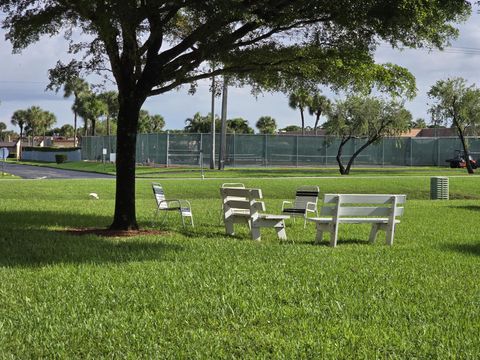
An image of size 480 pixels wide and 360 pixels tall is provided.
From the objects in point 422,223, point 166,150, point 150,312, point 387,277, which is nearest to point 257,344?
point 150,312

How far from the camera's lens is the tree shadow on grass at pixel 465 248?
9508mm

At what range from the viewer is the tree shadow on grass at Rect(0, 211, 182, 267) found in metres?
8.24

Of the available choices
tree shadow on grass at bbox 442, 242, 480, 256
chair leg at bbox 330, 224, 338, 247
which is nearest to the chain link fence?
chair leg at bbox 330, 224, 338, 247

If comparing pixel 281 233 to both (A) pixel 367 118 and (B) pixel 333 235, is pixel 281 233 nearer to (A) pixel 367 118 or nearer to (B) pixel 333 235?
(B) pixel 333 235

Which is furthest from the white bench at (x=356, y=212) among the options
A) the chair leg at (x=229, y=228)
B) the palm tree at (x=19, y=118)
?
the palm tree at (x=19, y=118)

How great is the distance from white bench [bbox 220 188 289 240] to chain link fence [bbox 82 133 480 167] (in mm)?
33131

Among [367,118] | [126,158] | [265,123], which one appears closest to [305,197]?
[126,158]

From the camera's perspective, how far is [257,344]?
4.71 metres

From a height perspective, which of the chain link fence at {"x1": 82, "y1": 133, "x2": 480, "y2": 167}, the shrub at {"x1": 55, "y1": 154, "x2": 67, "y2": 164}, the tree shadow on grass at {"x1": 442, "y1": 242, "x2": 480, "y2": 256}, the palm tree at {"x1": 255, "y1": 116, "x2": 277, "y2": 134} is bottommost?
the tree shadow on grass at {"x1": 442, "y1": 242, "x2": 480, "y2": 256}

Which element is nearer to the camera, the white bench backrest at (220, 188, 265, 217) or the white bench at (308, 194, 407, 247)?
the white bench at (308, 194, 407, 247)

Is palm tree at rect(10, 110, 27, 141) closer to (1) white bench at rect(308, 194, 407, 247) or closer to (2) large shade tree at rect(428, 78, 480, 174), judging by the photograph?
(2) large shade tree at rect(428, 78, 480, 174)

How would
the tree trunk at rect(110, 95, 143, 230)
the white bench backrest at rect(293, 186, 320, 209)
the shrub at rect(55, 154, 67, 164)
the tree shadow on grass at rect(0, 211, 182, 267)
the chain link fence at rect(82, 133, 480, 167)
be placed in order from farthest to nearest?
the shrub at rect(55, 154, 67, 164) < the chain link fence at rect(82, 133, 480, 167) < the white bench backrest at rect(293, 186, 320, 209) < the tree trunk at rect(110, 95, 143, 230) < the tree shadow on grass at rect(0, 211, 182, 267)

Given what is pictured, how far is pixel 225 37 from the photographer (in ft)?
37.9

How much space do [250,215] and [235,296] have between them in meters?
4.90
